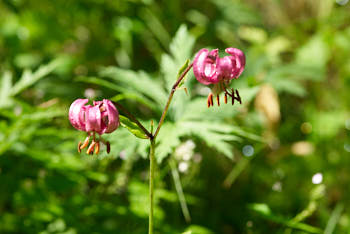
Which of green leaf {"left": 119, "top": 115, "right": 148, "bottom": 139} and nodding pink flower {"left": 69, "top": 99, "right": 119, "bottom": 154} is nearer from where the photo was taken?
nodding pink flower {"left": 69, "top": 99, "right": 119, "bottom": 154}

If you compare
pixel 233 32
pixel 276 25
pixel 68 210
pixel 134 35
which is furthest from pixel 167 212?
pixel 276 25

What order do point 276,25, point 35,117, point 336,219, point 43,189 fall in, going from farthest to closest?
point 276,25 → point 336,219 → point 43,189 → point 35,117

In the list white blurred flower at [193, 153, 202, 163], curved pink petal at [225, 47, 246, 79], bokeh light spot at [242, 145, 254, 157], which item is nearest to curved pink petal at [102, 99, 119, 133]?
curved pink petal at [225, 47, 246, 79]

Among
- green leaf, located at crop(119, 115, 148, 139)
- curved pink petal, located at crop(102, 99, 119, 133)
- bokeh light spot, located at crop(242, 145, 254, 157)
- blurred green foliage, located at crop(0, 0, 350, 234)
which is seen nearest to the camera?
curved pink petal, located at crop(102, 99, 119, 133)

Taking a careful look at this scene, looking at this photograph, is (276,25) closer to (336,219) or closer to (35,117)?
(336,219)

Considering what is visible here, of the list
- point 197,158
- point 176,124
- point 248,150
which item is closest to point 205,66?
point 176,124

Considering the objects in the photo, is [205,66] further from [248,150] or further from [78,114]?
[248,150]

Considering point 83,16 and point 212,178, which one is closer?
point 212,178

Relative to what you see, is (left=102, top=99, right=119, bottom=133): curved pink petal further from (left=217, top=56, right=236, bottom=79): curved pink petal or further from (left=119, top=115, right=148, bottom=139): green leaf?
(left=217, top=56, right=236, bottom=79): curved pink petal
